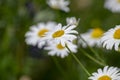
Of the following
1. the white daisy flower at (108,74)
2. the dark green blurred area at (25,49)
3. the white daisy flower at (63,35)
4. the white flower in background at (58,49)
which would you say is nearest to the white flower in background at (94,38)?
the dark green blurred area at (25,49)

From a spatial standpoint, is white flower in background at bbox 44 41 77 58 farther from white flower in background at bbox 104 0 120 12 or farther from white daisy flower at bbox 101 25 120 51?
white flower in background at bbox 104 0 120 12

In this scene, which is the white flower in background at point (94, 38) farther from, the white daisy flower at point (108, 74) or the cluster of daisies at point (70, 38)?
the white daisy flower at point (108, 74)

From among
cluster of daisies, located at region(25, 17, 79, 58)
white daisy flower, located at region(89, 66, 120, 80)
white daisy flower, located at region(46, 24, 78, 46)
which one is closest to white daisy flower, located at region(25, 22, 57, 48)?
cluster of daisies, located at region(25, 17, 79, 58)

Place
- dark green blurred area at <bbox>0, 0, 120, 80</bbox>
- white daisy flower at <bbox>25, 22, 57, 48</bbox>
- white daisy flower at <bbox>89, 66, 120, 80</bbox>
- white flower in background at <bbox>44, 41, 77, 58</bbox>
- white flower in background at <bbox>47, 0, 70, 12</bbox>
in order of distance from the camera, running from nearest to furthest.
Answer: white daisy flower at <bbox>89, 66, 120, 80</bbox>
white flower in background at <bbox>44, 41, 77, 58</bbox>
white daisy flower at <bbox>25, 22, 57, 48</bbox>
white flower in background at <bbox>47, 0, 70, 12</bbox>
dark green blurred area at <bbox>0, 0, 120, 80</bbox>

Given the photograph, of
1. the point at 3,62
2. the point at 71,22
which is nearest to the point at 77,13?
the point at 3,62

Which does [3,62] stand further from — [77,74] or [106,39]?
[106,39]

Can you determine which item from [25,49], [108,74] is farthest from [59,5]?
[108,74]

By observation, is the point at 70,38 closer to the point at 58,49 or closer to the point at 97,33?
the point at 58,49
